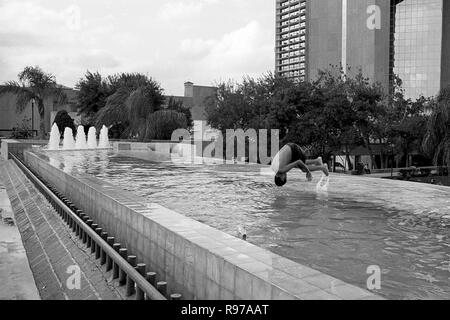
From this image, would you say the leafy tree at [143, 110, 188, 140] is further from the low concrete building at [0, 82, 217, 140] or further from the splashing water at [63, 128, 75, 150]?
the low concrete building at [0, 82, 217, 140]

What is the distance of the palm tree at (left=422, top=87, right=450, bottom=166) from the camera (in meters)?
23.0

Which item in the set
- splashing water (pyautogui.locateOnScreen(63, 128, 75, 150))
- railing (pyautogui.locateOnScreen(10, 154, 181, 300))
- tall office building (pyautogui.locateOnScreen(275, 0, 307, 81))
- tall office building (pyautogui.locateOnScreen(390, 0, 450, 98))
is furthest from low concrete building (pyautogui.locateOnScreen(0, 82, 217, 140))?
tall office building (pyautogui.locateOnScreen(275, 0, 307, 81))

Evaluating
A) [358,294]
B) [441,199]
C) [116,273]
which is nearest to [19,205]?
[116,273]

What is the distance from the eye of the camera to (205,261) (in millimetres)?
4043

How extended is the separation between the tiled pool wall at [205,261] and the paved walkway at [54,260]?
584 mm

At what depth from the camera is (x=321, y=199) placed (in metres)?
8.90

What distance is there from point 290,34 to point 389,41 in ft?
209

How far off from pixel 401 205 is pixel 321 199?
1485 mm

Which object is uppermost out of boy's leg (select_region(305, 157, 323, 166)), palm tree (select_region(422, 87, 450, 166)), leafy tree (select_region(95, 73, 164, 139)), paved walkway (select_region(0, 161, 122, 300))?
leafy tree (select_region(95, 73, 164, 139))

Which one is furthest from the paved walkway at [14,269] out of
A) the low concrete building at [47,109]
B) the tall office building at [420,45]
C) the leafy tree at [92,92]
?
the tall office building at [420,45]

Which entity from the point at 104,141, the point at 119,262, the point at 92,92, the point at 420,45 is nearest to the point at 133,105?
the point at 104,141

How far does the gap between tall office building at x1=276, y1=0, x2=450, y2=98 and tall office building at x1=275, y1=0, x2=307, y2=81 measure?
48863 mm

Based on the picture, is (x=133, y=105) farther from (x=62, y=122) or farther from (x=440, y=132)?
(x=440, y=132)
